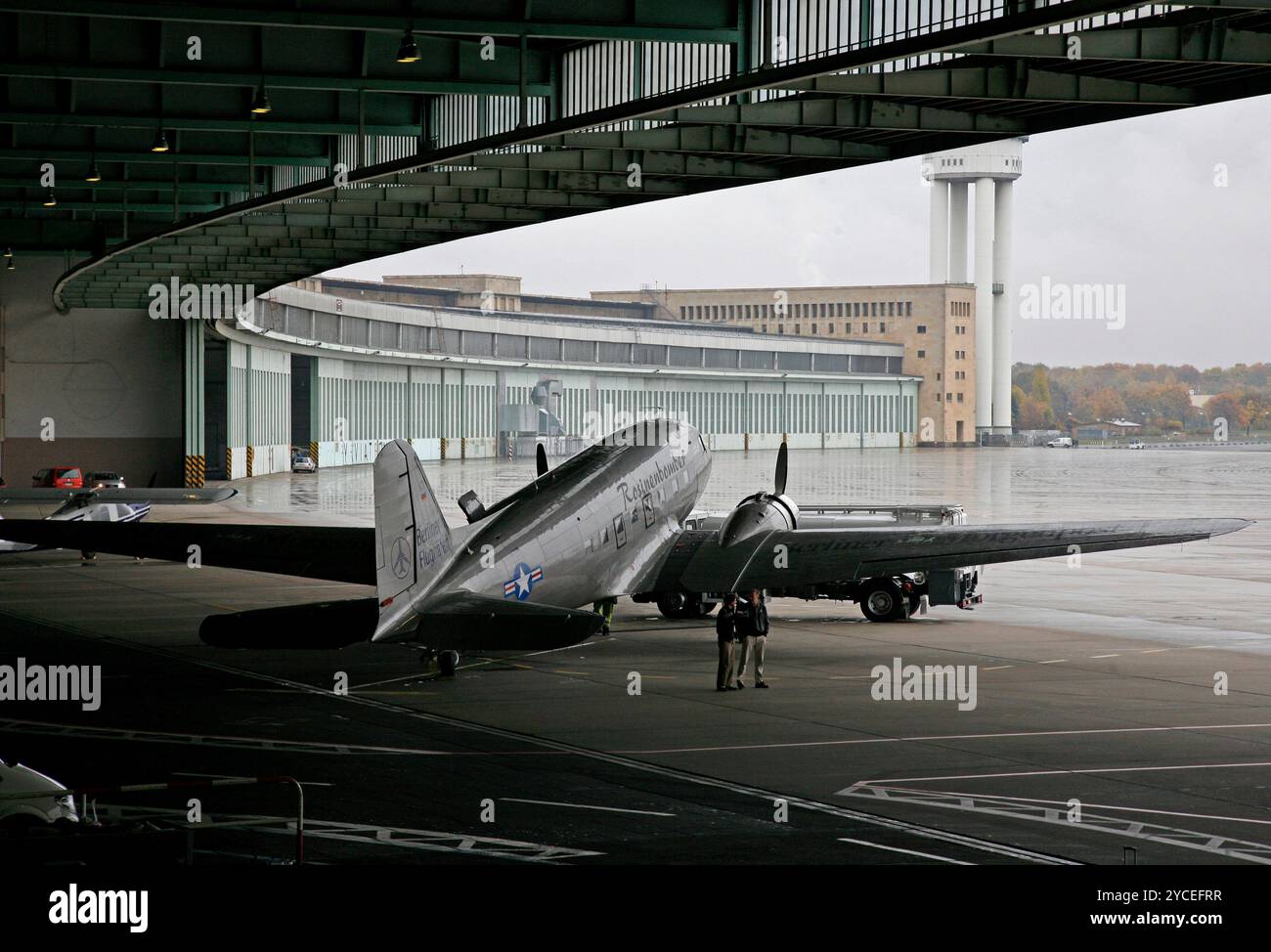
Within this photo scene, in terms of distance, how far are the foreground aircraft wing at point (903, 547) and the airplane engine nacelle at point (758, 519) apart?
1.14 ft

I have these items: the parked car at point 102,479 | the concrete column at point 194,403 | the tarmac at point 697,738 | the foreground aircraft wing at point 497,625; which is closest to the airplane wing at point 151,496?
the tarmac at point 697,738

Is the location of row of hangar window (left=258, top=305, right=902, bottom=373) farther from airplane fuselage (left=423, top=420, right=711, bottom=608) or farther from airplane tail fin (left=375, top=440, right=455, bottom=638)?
airplane tail fin (left=375, top=440, right=455, bottom=638)

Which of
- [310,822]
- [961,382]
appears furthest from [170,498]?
[961,382]

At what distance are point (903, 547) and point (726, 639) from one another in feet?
21.1

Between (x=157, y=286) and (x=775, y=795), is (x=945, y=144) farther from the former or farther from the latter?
(x=157, y=286)

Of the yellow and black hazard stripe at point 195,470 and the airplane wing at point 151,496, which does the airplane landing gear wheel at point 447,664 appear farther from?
the yellow and black hazard stripe at point 195,470

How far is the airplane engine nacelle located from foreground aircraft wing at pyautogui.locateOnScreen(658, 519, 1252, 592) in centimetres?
35

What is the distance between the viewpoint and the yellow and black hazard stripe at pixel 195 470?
82062 mm

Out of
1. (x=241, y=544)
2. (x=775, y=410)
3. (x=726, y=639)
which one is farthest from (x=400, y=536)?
(x=775, y=410)

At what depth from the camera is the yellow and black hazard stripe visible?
82.1 metres

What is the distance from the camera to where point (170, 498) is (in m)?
51.0

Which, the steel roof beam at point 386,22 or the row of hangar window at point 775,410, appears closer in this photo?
the steel roof beam at point 386,22

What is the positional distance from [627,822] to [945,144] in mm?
20594

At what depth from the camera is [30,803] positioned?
1280cm
